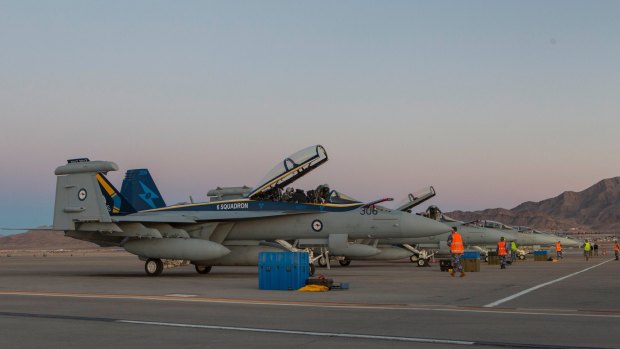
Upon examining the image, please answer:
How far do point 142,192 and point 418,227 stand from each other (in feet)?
37.5

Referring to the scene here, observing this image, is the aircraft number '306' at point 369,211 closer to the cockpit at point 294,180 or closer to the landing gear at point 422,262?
the cockpit at point 294,180

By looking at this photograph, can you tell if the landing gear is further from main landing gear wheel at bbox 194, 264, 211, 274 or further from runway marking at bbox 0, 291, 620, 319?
runway marking at bbox 0, 291, 620, 319

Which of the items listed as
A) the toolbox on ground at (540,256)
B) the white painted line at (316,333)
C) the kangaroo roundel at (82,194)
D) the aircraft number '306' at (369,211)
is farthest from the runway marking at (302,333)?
the toolbox on ground at (540,256)

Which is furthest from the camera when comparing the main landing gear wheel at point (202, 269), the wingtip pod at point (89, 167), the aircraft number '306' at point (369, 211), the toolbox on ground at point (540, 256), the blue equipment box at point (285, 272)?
the toolbox on ground at point (540, 256)

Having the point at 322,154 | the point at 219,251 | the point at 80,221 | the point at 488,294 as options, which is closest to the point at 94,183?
the point at 80,221

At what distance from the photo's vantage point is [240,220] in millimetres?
24359

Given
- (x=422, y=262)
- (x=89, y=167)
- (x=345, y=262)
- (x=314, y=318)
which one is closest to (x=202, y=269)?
(x=89, y=167)

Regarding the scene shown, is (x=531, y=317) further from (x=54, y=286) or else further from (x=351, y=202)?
(x=351, y=202)

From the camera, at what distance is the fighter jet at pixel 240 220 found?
23.2 m

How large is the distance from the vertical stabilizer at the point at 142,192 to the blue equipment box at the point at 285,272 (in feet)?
43.5

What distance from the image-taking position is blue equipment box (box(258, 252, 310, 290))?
643 inches

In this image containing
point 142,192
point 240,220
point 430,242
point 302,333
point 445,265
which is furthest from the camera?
point 430,242

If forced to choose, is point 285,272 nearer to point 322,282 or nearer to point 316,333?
point 322,282

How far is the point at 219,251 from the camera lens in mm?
22500
